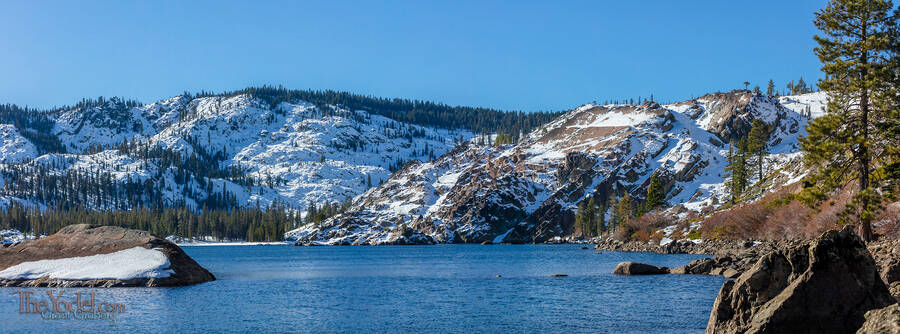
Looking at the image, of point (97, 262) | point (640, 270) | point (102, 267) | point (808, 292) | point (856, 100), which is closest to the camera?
point (808, 292)

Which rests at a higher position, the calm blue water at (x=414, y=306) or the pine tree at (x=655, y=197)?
the pine tree at (x=655, y=197)

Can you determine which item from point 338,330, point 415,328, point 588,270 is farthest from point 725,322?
point 588,270

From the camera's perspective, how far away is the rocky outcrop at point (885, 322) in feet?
58.2

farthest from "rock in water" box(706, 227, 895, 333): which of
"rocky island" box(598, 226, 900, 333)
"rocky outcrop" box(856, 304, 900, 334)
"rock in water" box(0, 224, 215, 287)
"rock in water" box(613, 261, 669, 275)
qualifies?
"rock in water" box(0, 224, 215, 287)

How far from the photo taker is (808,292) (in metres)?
24.6

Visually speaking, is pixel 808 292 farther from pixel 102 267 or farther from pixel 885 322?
pixel 102 267

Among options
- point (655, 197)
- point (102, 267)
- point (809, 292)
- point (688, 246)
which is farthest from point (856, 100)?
point (655, 197)

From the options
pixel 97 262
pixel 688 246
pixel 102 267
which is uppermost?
pixel 97 262

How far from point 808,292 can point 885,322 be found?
256 inches

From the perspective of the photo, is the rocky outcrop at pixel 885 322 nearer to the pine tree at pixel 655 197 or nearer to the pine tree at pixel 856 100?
the pine tree at pixel 856 100

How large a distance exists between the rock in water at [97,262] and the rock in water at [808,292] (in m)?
59.4

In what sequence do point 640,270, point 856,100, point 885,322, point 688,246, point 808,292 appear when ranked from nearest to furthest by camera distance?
point 885,322 < point 808,292 < point 856,100 < point 640,270 < point 688,246

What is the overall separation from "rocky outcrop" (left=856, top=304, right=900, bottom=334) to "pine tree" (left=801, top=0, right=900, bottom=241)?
109 ft

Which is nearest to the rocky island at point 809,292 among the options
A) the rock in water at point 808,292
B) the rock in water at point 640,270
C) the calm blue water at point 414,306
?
the rock in water at point 808,292
